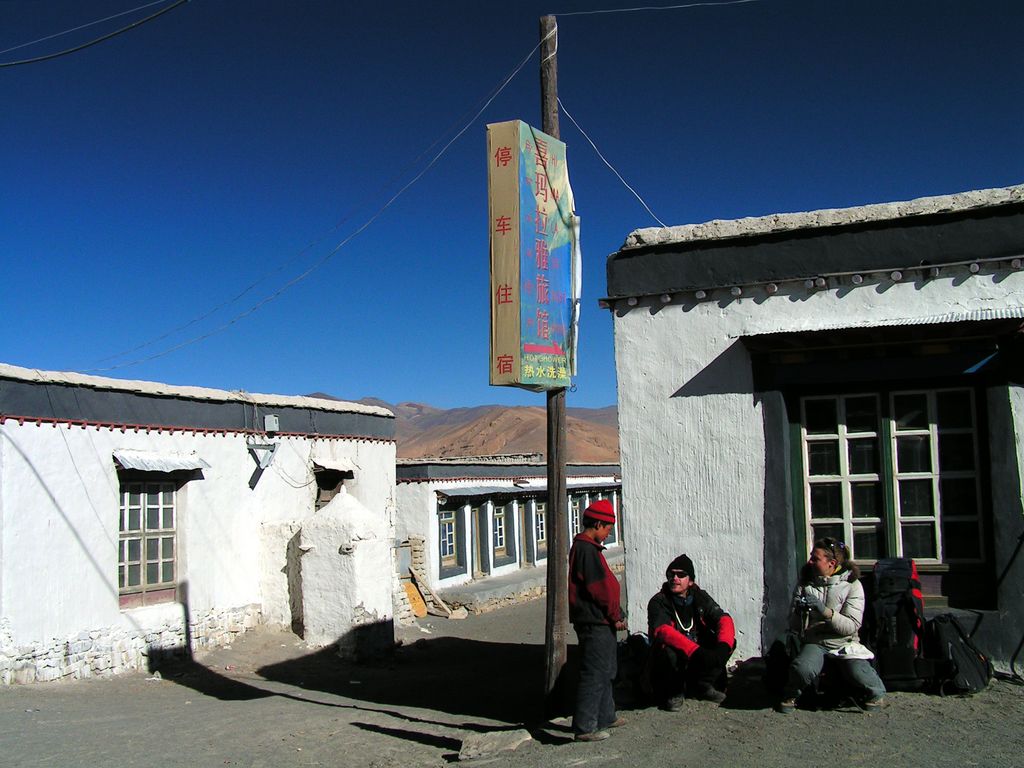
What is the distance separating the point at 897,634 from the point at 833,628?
2.12 ft

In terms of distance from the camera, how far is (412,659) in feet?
45.0

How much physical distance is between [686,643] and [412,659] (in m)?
8.02

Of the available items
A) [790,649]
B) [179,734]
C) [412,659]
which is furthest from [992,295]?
[412,659]

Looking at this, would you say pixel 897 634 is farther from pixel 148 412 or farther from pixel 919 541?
pixel 148 412

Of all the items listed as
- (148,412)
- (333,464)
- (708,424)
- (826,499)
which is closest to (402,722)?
(708,424)

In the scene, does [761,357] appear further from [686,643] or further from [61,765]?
[61,765]

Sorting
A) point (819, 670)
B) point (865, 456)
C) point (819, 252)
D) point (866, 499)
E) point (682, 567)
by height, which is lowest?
point (819, 670)

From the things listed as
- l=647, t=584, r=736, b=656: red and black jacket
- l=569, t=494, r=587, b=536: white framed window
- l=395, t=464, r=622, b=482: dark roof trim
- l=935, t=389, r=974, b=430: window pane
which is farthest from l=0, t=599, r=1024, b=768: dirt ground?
l=569, t=494, r=587, b=536: white framed window

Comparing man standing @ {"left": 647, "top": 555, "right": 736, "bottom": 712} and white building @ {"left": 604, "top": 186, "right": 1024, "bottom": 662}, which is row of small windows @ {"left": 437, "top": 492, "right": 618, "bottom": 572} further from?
man standing @ {"left": 647, "top": 555, "right": 736, "bottom": 712}

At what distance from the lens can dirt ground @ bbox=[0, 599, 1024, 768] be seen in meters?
5.64

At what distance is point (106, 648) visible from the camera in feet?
36.4

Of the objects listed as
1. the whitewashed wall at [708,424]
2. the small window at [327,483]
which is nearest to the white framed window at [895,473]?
the whitewashed wall at [708,424]

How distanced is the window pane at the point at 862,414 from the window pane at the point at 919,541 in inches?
32.3

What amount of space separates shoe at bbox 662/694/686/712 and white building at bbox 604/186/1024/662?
1010 mm
